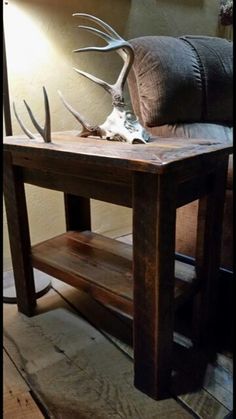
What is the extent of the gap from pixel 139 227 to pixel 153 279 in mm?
125

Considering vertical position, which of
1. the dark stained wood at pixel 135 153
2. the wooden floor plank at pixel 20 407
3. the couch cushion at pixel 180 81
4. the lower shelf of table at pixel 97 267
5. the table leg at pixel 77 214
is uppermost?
the couch cushion at pixel 180 81

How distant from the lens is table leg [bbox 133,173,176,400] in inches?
30.1

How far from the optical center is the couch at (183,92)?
131cm

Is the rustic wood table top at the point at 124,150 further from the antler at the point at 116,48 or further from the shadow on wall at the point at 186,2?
the shadow on wall at the point at 186,2

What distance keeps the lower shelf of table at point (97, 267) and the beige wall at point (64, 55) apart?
316mm

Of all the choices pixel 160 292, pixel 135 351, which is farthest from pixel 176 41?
pixel 135 351

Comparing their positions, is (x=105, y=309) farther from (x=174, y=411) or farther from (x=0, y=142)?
(x=0, y=142)

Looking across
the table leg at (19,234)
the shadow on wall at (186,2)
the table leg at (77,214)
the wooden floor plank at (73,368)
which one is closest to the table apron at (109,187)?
the table leg at (19,234)

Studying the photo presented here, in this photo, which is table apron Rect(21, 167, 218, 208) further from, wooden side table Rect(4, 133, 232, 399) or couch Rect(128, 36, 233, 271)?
couch Rect(128, 36, 233, 271)

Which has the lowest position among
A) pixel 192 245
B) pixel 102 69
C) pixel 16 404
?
pixel 16 404

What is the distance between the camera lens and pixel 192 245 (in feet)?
4.16

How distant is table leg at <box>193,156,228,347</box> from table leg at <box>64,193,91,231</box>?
57cm

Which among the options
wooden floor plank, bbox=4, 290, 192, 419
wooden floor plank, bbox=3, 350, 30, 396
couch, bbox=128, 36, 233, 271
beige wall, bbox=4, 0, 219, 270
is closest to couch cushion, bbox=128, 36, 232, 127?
couch, bbox=128, 36, 233, 271

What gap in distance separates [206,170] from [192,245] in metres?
0.45
